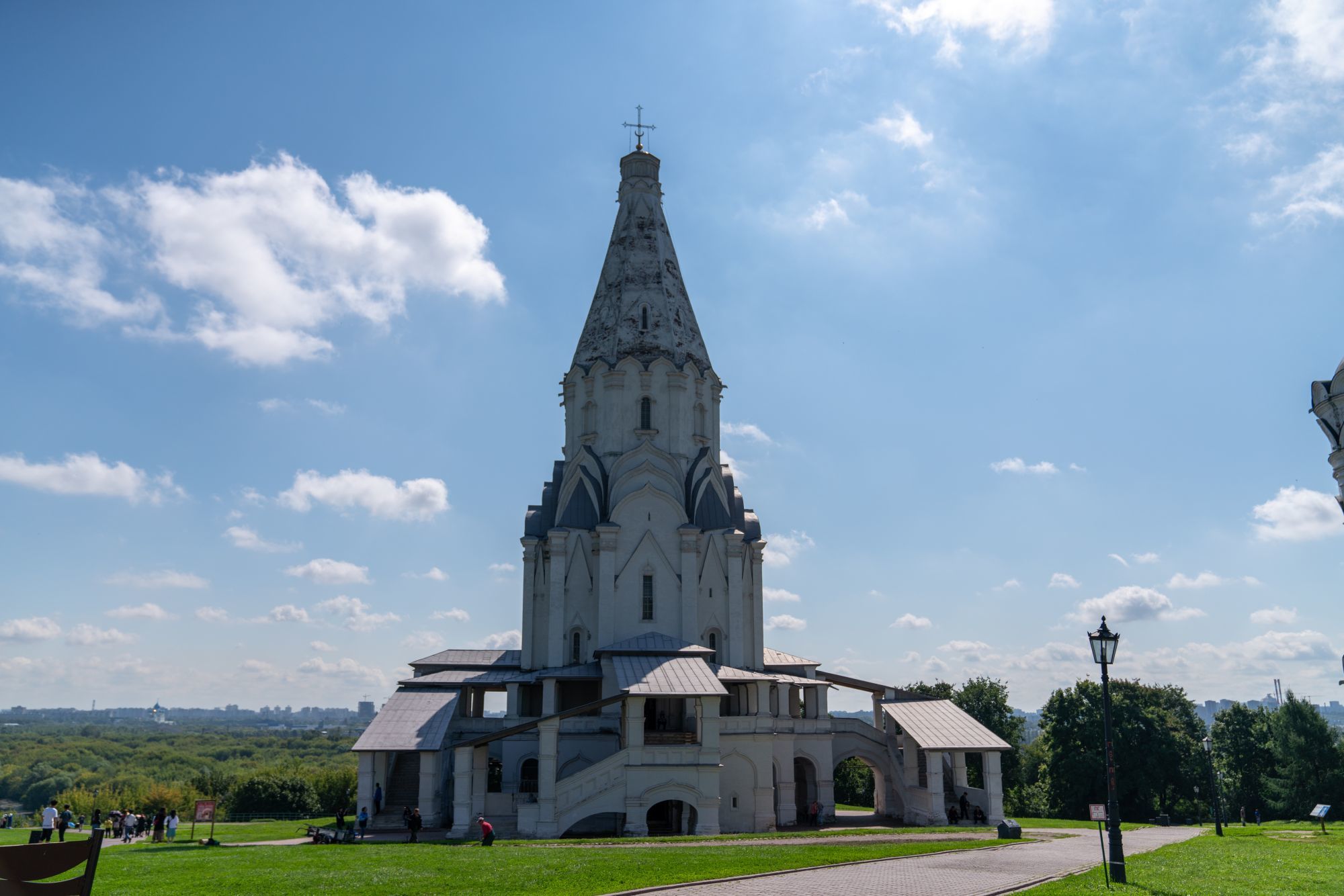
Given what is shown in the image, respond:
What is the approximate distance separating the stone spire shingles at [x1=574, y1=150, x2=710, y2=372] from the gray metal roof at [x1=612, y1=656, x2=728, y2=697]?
14.4 metres

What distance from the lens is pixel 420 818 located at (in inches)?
→ 1168

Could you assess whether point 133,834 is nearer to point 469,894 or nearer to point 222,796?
point 469,894

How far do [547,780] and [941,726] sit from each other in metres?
14.6

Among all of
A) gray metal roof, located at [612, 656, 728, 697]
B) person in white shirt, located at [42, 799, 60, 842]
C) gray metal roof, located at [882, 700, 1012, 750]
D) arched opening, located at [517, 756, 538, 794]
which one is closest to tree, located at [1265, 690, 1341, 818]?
gray metal roof, located at [882, 700, 1012, 750]

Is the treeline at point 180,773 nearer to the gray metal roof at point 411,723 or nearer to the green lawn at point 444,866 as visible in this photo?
the gray metal roof at point 411,723

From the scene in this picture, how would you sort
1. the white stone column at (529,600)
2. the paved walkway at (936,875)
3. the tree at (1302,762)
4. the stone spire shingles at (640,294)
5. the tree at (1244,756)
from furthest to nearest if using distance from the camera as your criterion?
the tree at (1244,756) → the tree at (1302,762) → the stone spire shingles at (640,294) → the white stone column at (529,600) → the paved walkway at (936,875)

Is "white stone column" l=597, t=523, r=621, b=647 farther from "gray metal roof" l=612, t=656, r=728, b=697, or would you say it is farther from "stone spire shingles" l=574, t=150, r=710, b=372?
"stone spire shingles" l=574, t=150, r=710, b=372

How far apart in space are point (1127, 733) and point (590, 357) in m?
32.7

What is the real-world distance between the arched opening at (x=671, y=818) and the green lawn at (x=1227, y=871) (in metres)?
14.0

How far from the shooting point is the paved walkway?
15.3 m

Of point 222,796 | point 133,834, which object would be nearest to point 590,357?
point 133,834

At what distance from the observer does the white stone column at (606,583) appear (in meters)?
38.2

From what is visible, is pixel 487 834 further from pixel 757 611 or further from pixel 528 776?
pixel 757 611

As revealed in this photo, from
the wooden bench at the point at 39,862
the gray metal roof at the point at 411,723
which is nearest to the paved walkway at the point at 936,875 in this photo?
the wooden bench at the point at 39,862
